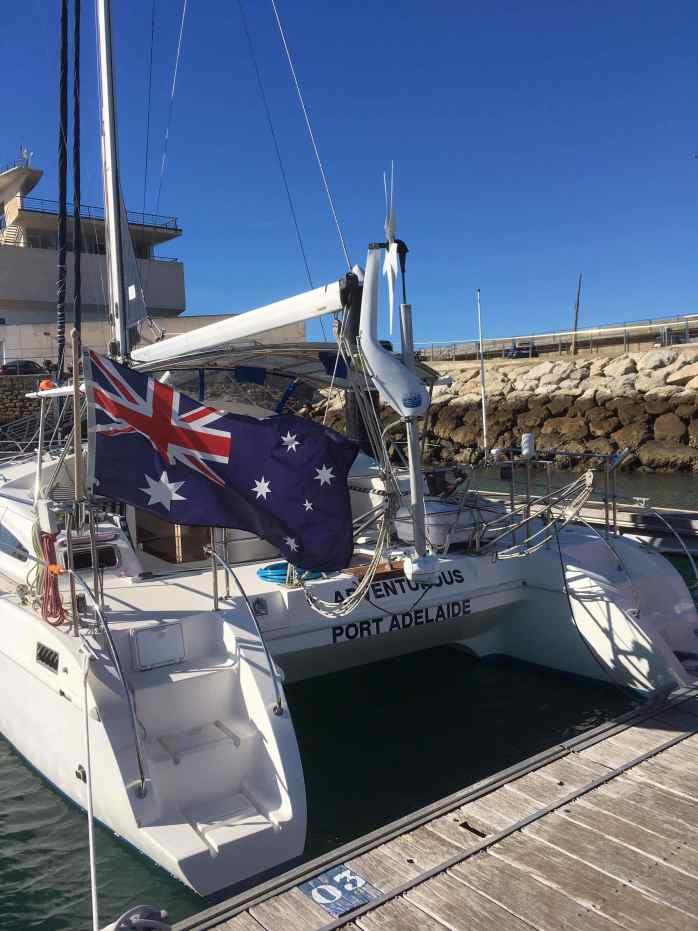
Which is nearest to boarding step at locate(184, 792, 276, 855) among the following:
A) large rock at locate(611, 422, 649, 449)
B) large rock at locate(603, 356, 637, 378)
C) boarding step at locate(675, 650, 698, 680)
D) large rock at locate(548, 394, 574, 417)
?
boarding step at locate(675, 650, 698, 680)

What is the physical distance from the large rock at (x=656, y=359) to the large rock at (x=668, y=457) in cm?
591

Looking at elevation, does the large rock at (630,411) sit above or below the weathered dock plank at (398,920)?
above

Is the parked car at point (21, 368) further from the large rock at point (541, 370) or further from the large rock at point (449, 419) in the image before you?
the large rock at point (541, 370)

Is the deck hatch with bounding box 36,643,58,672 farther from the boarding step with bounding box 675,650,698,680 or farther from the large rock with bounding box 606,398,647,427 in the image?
the large rock with bounding box 606,398,647,427

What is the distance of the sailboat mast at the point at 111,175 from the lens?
8.84m

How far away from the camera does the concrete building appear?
31.1 meters

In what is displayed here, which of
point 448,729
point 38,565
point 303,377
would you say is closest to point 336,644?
point 448,729

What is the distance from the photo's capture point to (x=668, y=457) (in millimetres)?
22422

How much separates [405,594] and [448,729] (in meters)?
1.22

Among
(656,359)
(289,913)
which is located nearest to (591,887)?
(289,913)

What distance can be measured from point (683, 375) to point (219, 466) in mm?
25026

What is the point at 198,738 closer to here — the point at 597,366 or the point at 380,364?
the point at 380,364

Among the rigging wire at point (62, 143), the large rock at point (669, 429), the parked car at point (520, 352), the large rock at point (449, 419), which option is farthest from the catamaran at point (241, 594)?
the parked car at point (520, 352)

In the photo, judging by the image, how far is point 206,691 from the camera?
5.03 m
